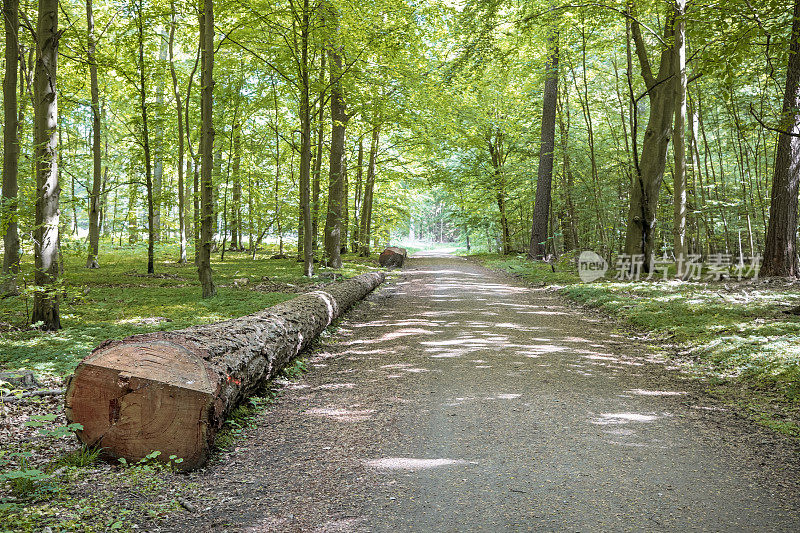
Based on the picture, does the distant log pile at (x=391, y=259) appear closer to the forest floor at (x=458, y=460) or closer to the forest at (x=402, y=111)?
the forest at (x=402, y=111)

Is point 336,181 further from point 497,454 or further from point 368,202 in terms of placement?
point 497,454

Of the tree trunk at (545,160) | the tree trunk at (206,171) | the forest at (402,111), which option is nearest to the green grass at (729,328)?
the forest at (402,111)

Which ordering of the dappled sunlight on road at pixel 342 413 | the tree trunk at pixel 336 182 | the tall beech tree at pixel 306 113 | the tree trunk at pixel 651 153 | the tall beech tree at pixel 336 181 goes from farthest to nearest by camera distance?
the tree trunk at pixel 336 182 < the tall beech tree at pixel 336 181 < the tree trunk at pixel 651 153 < the tall beech tree at pixel 306 113 < the dappled sunlight on road at pixel 342 413

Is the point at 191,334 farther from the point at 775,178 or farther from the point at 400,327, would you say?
the point at 775,178

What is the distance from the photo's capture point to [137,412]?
11.0 ft

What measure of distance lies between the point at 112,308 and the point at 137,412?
Answer: 576 cm

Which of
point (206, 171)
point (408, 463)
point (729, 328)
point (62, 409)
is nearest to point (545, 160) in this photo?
point (729, 328)

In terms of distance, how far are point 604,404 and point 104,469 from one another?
4.12m

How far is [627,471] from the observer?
10.8 ft

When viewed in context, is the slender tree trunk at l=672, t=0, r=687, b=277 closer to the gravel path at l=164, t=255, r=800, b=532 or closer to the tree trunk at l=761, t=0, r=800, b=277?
the tree trunk at l=761, t=0, r=800, b=277

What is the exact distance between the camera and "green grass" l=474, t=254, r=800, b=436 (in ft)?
15.8

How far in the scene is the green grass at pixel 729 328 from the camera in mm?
4820

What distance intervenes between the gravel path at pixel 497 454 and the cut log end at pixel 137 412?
1.18 feet

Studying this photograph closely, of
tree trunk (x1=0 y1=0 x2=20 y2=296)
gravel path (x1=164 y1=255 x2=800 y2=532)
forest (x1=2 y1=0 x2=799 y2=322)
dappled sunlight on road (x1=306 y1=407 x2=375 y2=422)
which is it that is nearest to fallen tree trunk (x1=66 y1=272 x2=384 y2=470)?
gravel path (x1=164 y1=255 x2=800 y2=532)
